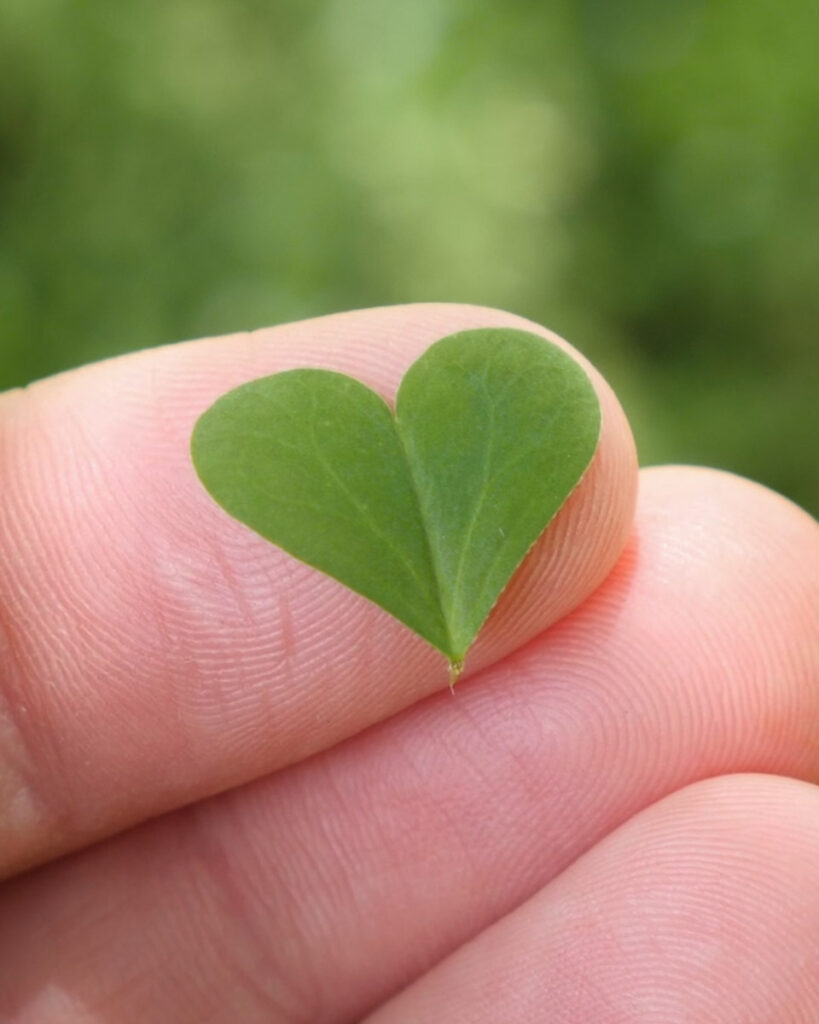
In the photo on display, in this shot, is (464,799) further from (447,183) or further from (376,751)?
(447,183)

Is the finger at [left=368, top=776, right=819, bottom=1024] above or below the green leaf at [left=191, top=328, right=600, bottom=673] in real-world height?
below

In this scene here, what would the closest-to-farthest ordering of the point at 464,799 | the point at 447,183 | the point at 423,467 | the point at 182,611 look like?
1. the point at 423,467
2. the point at 182,611
3. the point at 464,799
4. the point at 447,183

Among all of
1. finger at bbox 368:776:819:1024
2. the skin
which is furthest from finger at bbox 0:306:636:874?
finger at bbox 368:776:819:1024

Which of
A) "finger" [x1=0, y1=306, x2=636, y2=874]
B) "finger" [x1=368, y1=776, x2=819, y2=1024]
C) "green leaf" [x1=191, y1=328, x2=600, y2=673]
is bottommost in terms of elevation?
"finger" [x1=368, y1=776, x2=819, y2=1024]

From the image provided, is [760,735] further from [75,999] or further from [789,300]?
[789,300]

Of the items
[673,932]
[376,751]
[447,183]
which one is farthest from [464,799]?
[447,183]

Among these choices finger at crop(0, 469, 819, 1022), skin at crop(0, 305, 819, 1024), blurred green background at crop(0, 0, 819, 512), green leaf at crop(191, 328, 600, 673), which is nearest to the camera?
green leaf at crop(191, 328, 600, 673)

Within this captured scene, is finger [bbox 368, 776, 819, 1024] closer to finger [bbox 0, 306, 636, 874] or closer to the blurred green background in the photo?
finger [bbox 0, 306, 636, 874]

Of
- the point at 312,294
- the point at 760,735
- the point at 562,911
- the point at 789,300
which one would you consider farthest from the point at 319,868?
the point at 789,300

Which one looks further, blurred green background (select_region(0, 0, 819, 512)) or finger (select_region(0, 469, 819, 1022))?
blurred green background (select_region(0, 0, 819, 512))
